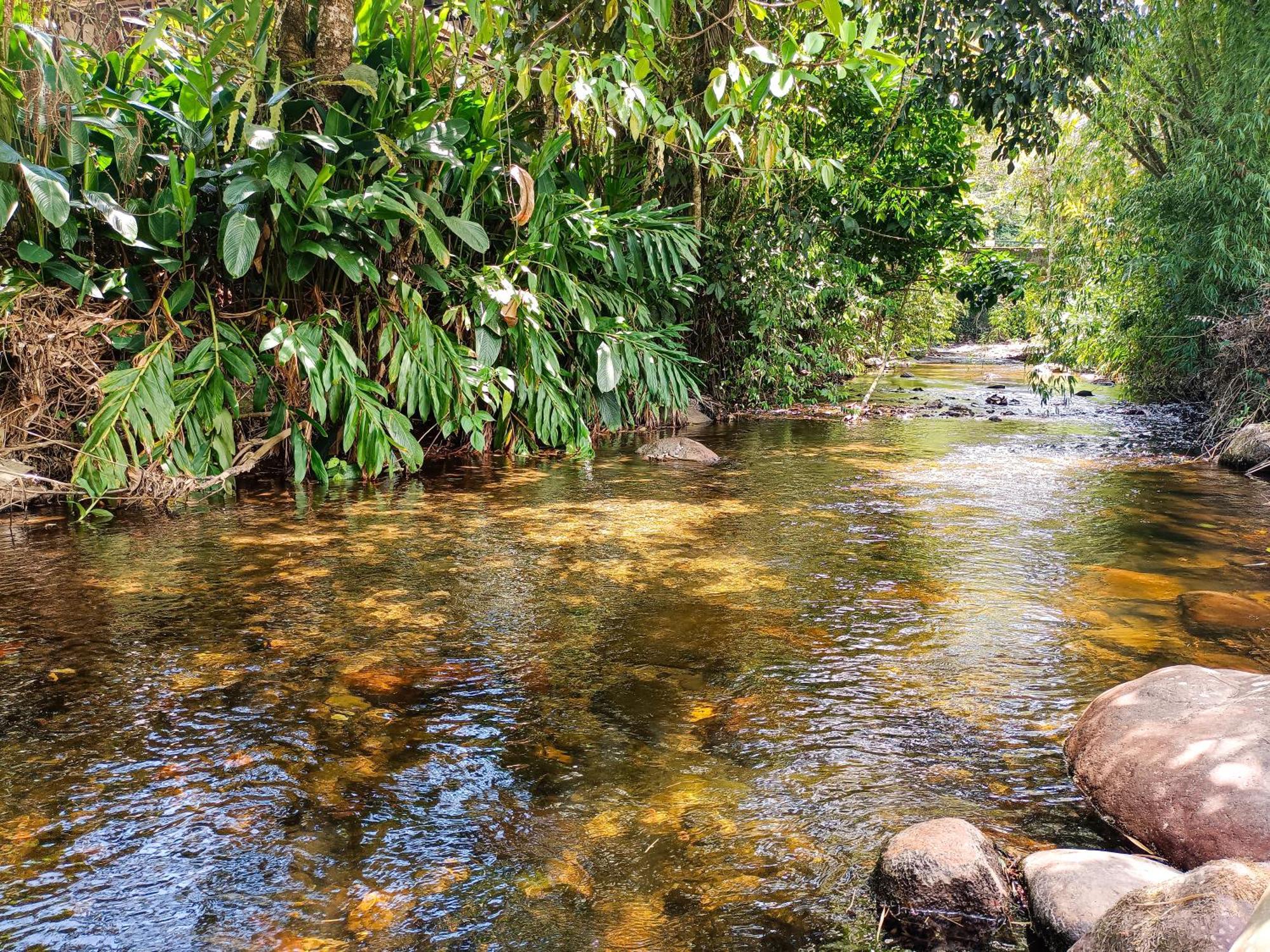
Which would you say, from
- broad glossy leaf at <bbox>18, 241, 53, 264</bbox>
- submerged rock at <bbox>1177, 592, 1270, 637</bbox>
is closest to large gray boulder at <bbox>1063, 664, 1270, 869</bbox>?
submerged rock at <bbox>1177, 592, 1270, 637</bbox>

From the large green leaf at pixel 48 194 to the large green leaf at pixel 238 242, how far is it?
761 millimetres

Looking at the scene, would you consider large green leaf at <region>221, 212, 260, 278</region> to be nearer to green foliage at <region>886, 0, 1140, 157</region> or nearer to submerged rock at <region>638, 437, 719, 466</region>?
submerged rock at <region>638, 437, 719, 466</region>

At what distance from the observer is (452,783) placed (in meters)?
2.36

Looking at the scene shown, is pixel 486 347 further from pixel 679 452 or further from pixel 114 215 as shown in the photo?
pixel 114 215

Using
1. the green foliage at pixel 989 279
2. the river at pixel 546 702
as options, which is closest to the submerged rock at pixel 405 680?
the river at pixel 546 702

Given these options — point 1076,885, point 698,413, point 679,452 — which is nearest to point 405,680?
point 1076,885

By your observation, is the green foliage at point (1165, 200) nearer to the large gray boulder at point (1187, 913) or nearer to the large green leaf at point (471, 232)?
the large green leaf at point (471, 232)

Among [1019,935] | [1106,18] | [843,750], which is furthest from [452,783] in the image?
[1106,18]

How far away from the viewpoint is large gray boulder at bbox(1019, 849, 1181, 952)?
171 cm

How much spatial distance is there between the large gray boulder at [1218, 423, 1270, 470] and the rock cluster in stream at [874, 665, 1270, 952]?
5.05 m

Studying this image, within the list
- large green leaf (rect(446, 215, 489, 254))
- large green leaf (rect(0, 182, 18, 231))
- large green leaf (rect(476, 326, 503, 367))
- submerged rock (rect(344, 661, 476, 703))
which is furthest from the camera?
large green leaf (rect(476, 326, 503, 367))

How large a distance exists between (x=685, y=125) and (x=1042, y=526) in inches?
135

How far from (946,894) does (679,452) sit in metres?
5.45

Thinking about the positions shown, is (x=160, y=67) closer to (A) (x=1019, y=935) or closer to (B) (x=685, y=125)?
(B) (x=685, y=125)
